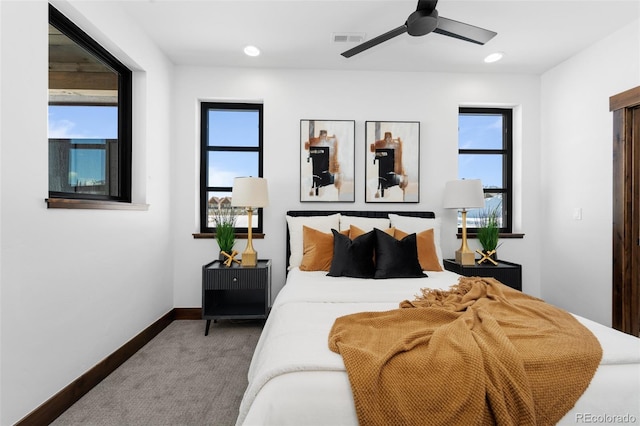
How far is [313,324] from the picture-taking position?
1440mm

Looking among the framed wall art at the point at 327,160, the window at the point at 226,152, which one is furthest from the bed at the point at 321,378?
the window at the point at 226,152

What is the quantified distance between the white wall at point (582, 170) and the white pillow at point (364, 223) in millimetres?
1828

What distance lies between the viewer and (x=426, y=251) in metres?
2.76

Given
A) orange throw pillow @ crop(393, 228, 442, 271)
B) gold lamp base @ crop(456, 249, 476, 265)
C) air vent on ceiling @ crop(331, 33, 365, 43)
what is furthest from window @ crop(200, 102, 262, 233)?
gold lamp base @ crop(456, 249, 476, 265)

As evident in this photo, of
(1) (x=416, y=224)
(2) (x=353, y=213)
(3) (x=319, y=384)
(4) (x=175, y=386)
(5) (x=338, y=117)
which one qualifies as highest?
(5) (x=338, y=117)

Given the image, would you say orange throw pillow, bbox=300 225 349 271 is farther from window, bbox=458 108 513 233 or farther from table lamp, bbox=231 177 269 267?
window, bbox=458 108 513 233

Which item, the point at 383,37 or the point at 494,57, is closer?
the point at 383,37

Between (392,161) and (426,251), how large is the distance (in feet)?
3.63

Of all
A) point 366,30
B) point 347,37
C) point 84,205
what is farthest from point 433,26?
point 84,205

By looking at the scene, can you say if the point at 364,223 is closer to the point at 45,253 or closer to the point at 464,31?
the point at 464,31

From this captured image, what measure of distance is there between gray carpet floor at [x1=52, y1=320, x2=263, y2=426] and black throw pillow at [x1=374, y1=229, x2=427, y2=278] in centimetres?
127

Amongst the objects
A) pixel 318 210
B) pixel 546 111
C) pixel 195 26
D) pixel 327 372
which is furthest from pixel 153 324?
pixel 546 111

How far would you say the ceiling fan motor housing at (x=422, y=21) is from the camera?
6.61ft

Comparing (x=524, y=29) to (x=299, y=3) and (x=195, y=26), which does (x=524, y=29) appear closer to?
(x=299, y=3)
